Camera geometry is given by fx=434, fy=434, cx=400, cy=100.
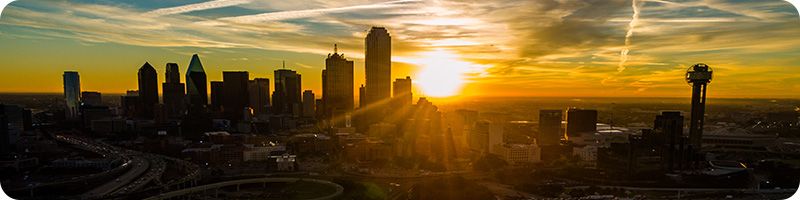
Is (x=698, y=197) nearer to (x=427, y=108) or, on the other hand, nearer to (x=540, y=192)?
(x=540, y=192)

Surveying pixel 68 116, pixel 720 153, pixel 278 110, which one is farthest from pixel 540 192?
pixel 68 116

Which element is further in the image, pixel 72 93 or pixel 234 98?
pixel 234 98

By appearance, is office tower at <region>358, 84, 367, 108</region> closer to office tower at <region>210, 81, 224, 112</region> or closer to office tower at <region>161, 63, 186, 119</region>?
office tower at <region>210, 81, 224, 112</region>

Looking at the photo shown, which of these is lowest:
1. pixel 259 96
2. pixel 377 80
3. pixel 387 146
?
pixel 387 146

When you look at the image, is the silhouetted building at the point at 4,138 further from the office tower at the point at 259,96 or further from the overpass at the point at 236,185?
the office tower at the point at 259,96

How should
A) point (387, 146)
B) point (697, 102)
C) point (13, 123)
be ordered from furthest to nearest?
point (387, 146) < point (697, 102) < point (13, 123)

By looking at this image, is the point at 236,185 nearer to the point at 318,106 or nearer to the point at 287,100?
the point at 287,100

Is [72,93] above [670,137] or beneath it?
above

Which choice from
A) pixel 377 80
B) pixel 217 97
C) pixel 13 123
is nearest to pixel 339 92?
pixel 377 80
